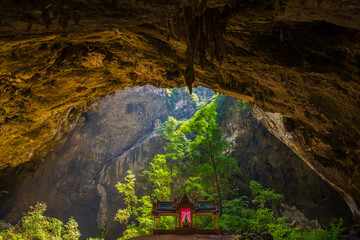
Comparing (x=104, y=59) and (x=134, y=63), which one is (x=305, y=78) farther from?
(x=104, y=59)

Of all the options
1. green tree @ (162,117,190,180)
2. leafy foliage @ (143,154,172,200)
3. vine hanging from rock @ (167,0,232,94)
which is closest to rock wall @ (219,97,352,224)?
green tree @ (162,117,190,180)

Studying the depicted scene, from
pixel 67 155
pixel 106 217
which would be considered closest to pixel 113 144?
pixel 67 155

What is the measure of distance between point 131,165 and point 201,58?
930 inches

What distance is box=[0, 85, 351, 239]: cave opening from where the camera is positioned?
15.5 metres

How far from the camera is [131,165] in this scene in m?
25.9

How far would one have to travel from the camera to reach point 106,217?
23609mm

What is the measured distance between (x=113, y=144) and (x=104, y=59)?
2177cm

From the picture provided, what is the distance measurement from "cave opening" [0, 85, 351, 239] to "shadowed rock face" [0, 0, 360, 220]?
4.40m

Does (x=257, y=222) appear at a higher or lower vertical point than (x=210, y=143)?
lower

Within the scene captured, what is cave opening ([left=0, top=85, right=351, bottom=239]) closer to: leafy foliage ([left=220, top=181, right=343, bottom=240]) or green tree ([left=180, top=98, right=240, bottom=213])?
green tree ([left=180, top=98, right=240, bottom=213])

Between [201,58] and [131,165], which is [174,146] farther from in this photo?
[201,58]

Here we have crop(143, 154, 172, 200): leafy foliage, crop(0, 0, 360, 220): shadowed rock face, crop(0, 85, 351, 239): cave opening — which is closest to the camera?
crop(0, 0, 360, 220): shadowed rock face

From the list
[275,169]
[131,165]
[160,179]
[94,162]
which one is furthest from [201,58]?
[94,162]

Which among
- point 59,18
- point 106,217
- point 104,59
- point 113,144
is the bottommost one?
point 106,217
